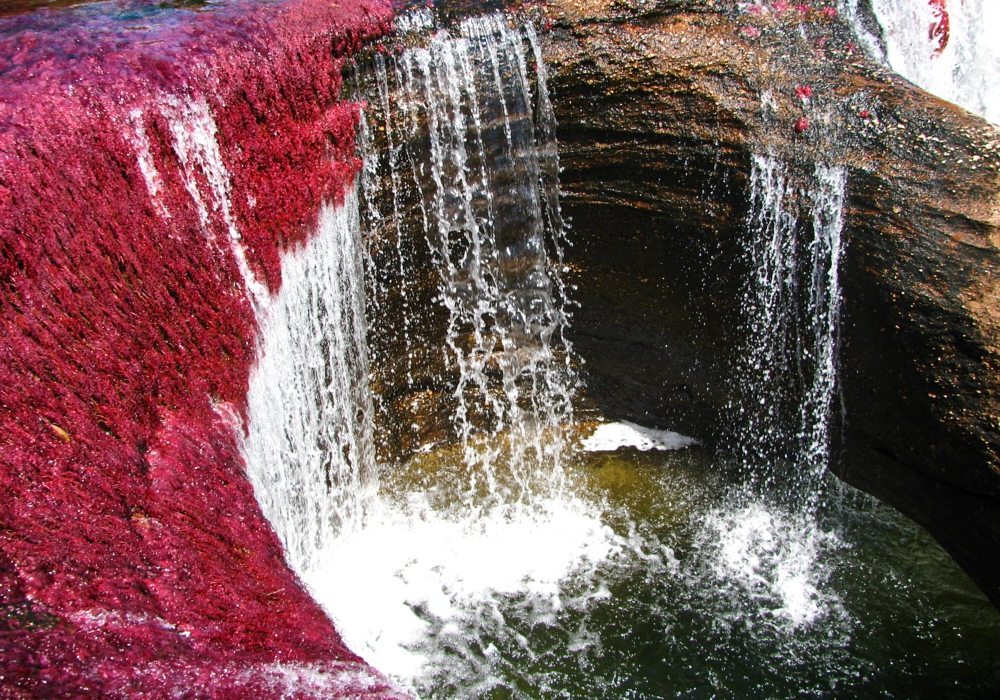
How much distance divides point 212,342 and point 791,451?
3.06 m

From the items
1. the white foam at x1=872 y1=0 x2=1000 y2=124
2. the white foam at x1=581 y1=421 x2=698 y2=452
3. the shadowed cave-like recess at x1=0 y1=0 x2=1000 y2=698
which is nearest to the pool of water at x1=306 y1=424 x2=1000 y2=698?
the white foam at x1=581 y1=421 x2=698 y2=452

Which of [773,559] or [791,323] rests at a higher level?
[791,323]

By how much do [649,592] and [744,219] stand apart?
1936mm

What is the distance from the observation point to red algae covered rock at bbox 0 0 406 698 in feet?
5.65

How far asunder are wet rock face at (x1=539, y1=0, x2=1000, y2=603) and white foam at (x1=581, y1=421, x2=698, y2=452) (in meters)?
0.09

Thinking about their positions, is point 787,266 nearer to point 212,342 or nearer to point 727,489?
point 727,489

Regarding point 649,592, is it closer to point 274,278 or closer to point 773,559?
point 773,559

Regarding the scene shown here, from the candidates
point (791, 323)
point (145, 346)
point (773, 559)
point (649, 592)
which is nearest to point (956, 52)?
point (791, 323)

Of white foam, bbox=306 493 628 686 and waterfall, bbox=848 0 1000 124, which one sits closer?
white foam, bbox=306 493 628 686

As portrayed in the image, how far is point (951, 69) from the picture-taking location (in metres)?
5.18

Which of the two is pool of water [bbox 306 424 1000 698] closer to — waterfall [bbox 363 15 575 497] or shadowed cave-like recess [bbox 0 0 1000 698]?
shadowed cave-like recess [bbox 0 0 1000 698]

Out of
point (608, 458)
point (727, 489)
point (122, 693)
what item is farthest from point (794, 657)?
point (122, 693)

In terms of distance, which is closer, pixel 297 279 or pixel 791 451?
pixel 297 279

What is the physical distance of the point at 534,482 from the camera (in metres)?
4.39
